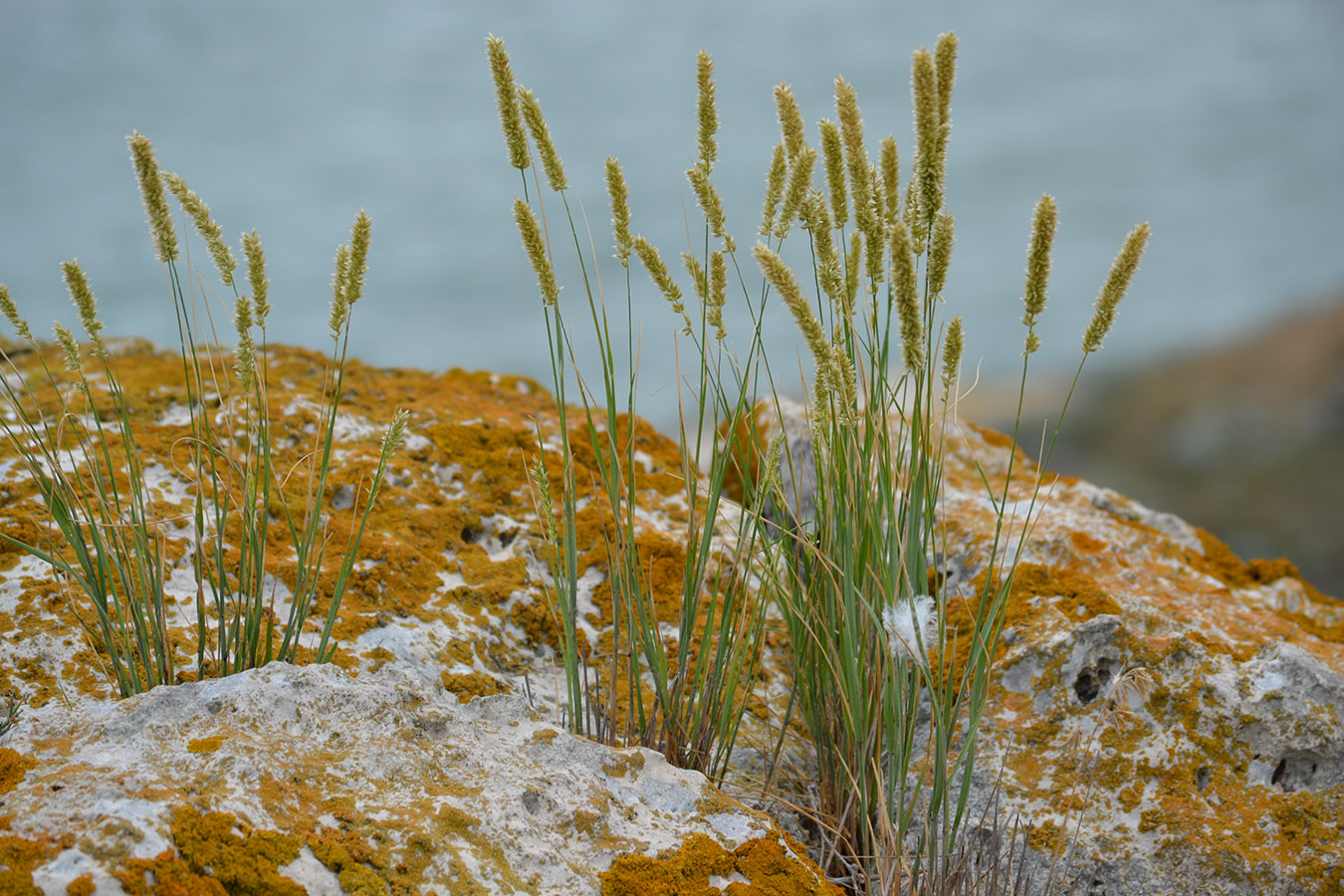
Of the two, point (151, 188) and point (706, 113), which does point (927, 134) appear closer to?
point (706, 113)

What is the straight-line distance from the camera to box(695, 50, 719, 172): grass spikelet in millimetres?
2330

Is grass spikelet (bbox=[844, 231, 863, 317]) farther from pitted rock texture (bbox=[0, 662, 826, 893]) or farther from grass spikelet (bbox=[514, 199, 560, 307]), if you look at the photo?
pitted rock texture (bbox=[0, 662, 826, 893])

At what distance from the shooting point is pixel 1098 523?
4035mm

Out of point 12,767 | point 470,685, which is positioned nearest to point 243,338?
point 12,767

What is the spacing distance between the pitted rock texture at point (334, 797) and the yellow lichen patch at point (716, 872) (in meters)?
0.01

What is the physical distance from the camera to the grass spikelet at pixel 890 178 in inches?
86.7

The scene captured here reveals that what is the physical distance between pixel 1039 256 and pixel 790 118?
758mm

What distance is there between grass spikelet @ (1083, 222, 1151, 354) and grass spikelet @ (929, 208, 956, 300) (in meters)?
0.35

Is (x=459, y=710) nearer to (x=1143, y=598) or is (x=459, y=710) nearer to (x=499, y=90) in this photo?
(x=499, y=90)

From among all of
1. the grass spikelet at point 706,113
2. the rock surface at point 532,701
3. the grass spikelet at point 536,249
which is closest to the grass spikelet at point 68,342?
the rock surface at point 532,701

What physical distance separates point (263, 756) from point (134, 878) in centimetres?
38

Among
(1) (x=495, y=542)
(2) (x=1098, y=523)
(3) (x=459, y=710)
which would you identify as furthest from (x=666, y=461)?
(3) (x=459, y=710)

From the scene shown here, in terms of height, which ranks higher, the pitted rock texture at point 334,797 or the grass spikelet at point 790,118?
the grass spikelet at point 790,118

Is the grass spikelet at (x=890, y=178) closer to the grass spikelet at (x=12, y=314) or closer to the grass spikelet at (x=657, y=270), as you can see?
the grass spikelet at (x=657, y=270)
